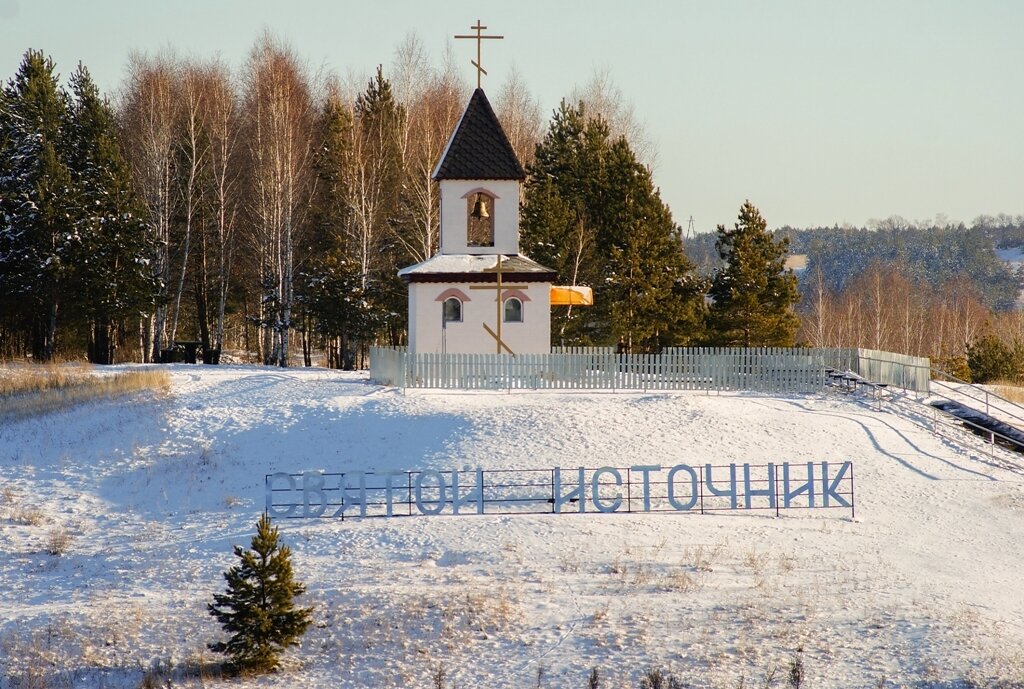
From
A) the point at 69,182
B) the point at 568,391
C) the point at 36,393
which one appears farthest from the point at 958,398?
the point at 69,182

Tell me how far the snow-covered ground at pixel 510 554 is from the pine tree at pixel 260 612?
32 centimetres

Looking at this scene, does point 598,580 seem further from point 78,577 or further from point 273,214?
point 273,214

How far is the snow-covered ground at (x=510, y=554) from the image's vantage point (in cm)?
1505

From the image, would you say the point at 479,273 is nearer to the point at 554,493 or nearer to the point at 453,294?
the point at 453,294

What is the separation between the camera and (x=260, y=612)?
14594 mm

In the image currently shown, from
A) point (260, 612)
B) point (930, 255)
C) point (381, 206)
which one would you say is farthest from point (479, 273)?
point (930, 255)

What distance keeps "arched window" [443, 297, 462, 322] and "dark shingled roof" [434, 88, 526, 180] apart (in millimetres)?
3899

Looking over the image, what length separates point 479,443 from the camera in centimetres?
2541

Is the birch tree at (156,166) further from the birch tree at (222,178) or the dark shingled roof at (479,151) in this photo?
the dark shingled roof at (479,151)

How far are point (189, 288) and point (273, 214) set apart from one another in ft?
40.1

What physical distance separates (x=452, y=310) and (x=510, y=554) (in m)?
17.5

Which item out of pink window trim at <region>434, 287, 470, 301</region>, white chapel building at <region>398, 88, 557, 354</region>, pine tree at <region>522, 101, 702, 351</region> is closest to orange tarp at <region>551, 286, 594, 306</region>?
white chapel building at <region>398, 88, 557, 354</region>

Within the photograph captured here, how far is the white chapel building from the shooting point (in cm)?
3506

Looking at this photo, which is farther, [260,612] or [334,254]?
[334,254]
